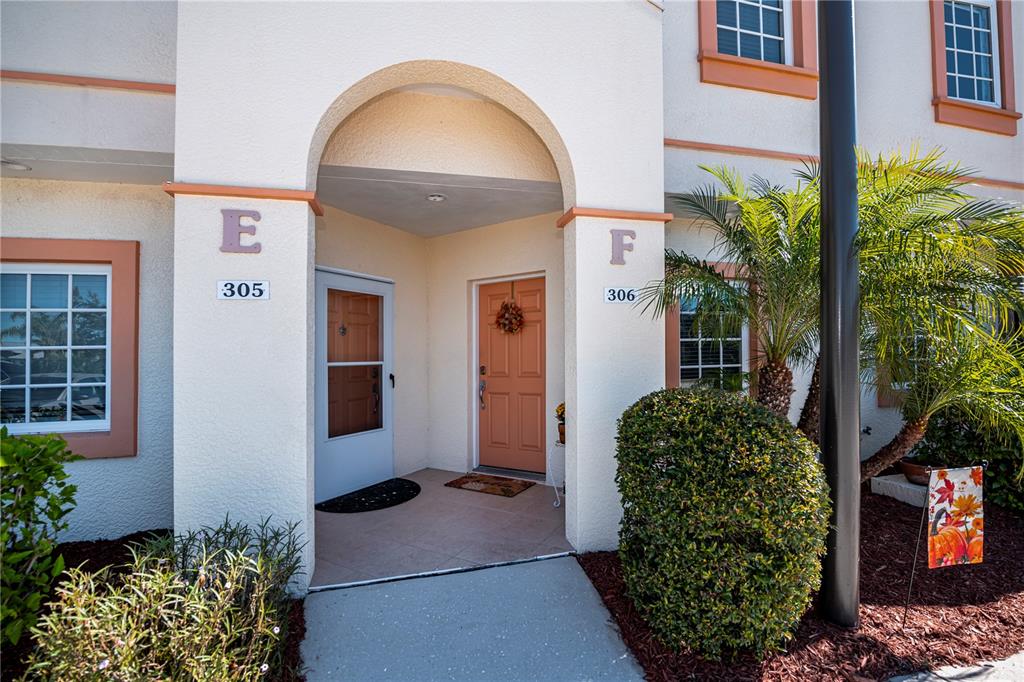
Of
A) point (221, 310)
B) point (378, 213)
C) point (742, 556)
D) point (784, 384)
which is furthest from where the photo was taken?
point (378, 213)

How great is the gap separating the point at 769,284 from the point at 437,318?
4181 mm

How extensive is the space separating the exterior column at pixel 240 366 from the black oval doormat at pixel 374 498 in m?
1.70

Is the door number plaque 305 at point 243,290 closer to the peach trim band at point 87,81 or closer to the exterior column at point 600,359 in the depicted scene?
the peach trim band at point 87,81

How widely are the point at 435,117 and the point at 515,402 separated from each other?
3413 millimetres

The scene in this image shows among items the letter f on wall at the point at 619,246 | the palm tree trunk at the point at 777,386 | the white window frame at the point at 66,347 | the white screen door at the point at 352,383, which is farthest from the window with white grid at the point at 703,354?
the white window frame at the point at 66,347

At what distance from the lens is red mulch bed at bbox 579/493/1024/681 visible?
8.12 ft

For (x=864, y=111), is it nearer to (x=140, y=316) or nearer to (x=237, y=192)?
(x=237, y=192)

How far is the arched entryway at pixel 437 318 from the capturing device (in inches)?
150

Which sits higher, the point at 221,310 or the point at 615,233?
the point at 615,233

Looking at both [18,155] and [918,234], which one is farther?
[18,155]

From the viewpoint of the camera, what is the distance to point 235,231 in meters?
3.06

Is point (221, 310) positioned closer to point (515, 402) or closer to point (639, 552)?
point (639, 552)

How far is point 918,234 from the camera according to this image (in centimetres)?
282

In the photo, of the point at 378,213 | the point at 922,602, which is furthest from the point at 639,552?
the point at 378,213
